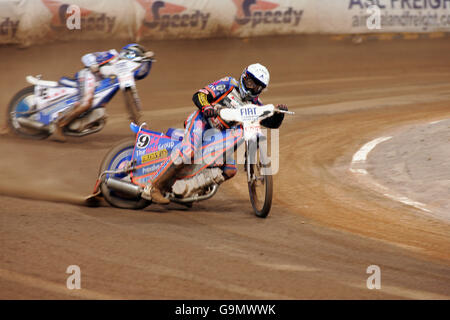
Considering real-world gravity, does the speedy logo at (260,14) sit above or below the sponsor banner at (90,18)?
above

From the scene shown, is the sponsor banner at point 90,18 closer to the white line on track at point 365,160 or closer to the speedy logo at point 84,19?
the speedy logo at point 84,19

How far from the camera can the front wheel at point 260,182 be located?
738cm

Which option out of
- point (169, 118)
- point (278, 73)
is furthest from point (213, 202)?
point (278, 73)

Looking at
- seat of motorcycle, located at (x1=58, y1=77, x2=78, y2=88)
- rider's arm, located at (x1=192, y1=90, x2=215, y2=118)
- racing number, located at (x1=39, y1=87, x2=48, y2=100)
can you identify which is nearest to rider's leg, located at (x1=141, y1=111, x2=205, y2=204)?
rider's arm, located at (x1=192, y1=90, x2=215, y2=118)

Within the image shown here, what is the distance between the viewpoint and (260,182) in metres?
7.71

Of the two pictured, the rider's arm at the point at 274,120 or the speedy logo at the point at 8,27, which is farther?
the speedy logo at the point at 8,27

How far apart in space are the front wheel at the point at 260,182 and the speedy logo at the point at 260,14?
1372cm

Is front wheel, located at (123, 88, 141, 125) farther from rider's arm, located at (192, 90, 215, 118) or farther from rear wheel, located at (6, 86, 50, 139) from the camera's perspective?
rider's arm, located at (192, 90, 215, 118)

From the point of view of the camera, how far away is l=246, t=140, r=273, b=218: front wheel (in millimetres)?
7383

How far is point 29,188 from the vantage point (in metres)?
8.75

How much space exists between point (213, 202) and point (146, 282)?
324cm

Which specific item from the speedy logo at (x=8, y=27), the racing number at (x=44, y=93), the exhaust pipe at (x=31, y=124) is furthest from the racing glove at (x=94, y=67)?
the speedy logo at (x=8, y=27)

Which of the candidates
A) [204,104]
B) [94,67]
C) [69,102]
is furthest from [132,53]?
[204,104]

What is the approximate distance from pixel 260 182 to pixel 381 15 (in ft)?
51.1
